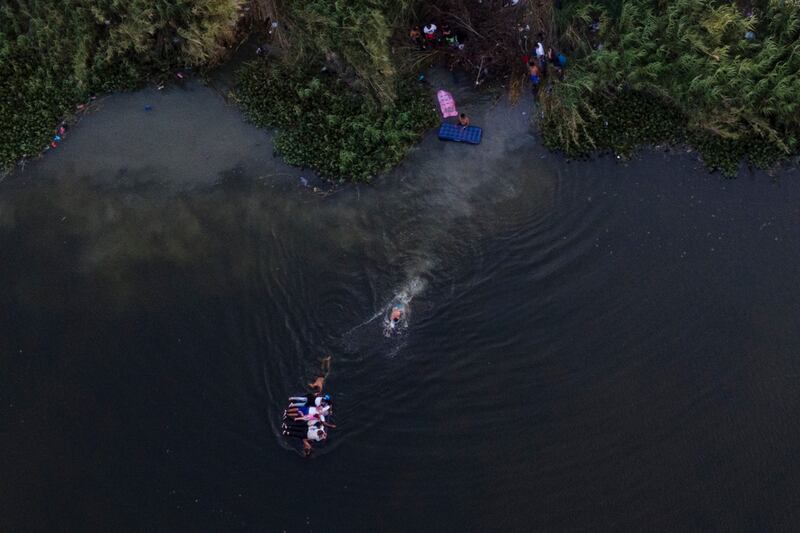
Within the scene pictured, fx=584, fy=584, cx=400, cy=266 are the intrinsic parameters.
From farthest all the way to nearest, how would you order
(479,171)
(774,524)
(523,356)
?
(479,171)
(523,356)
(774,524)

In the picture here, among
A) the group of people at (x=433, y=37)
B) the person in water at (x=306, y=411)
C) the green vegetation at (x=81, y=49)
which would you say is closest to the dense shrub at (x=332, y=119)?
the group of people at (x=433, y=37)

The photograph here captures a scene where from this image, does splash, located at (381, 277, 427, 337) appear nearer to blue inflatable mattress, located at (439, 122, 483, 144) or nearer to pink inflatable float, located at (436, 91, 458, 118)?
blue inflatable mattress, located at (439, 122, 483, 144)

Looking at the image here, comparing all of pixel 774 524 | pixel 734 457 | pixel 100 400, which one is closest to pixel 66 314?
pixel 100 400

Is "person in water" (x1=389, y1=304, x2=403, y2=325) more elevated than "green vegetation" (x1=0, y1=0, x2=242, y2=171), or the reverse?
"green vegetation" (x1=0, y1=0, x2=242, y2=171)

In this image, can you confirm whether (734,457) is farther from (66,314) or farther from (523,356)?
(66,314)

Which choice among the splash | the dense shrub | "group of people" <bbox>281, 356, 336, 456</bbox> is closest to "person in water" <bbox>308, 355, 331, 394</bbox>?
"group of people" <bbox>281, 356, 336, 456</bbox>

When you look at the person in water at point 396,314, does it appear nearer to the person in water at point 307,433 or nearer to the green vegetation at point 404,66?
the person in water at point 307,433
